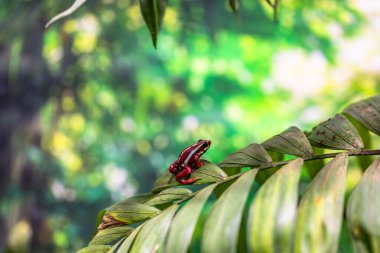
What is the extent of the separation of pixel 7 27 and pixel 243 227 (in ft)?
8.68

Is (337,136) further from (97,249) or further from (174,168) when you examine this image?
(97,249)

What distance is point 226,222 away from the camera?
0.57 meters

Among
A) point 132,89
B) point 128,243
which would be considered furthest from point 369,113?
point 132,89

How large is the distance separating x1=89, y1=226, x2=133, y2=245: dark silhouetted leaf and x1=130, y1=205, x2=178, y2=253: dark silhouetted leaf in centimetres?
6

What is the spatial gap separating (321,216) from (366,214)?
49mm

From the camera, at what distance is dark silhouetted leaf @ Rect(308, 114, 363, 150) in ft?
2.52

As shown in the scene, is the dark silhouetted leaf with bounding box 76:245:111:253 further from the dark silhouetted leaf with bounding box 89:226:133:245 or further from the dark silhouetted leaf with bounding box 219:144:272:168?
the dark silhouetted leaf with bounding box 219:144:272:168

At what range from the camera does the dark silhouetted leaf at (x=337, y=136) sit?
2.52 ft

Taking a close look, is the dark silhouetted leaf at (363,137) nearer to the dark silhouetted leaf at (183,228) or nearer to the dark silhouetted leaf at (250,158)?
the dark silhouetted leaf at (250,158)

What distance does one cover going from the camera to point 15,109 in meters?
3.13

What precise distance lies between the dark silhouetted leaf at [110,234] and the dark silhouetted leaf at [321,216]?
0.27 meters

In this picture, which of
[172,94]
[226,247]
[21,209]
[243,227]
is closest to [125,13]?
[172,94]

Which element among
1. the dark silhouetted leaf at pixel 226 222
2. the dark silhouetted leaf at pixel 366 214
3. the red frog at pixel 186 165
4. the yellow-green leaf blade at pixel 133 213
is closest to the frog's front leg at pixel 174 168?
the red frog at pixel 186 165

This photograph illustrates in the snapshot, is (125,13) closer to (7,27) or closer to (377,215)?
(7,27)
